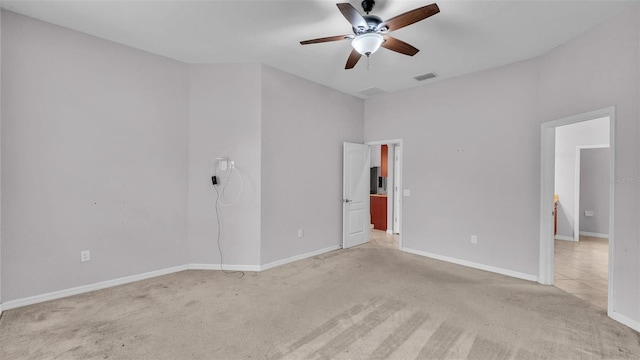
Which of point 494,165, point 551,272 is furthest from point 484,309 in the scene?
point 494,165

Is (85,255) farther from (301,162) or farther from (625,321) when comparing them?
(625,321)

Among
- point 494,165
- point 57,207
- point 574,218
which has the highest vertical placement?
point 494,165

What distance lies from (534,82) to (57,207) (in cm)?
577

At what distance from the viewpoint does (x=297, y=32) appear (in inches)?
120

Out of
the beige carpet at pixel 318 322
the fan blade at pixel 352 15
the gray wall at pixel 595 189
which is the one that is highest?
the fan blade at pixel 352 15

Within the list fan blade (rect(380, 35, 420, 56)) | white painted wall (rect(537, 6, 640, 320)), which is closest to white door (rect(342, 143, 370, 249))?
fan blade (rect(380, 35, 420, 56))

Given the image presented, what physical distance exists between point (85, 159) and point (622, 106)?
5.42 metres

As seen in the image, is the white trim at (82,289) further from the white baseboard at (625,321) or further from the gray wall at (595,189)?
the gray wall at (595,189)

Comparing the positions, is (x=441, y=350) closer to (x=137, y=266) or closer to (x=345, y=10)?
(x=345, y=10)

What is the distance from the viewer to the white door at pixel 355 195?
5.15m

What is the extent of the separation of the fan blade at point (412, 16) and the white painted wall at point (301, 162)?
215 cm

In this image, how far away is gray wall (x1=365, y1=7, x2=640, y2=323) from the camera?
255 centimetres

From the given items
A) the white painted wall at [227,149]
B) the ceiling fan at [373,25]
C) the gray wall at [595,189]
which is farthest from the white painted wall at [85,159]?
the gray wall at [595,189]

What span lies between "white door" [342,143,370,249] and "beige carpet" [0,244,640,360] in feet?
5.23
